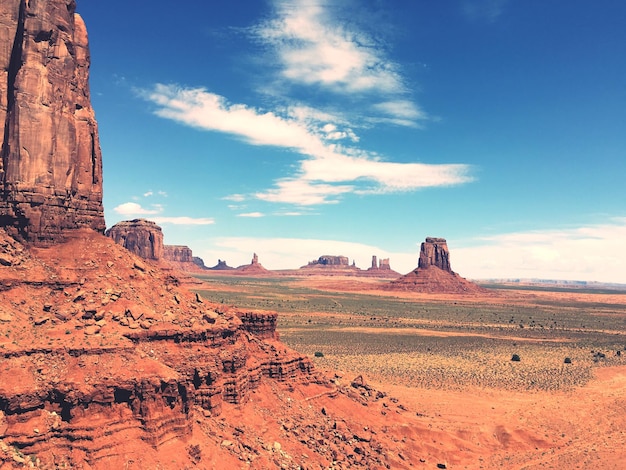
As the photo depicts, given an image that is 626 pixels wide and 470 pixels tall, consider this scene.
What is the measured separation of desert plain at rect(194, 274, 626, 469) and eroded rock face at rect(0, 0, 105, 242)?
99.1 feet

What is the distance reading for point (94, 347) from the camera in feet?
82.7

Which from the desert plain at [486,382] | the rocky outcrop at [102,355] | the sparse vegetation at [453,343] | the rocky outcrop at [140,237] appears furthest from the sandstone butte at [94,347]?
the rocky outcrop at [140,237]

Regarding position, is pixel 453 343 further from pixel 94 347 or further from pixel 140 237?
pixel 140 237

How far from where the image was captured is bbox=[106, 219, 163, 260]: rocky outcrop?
189m

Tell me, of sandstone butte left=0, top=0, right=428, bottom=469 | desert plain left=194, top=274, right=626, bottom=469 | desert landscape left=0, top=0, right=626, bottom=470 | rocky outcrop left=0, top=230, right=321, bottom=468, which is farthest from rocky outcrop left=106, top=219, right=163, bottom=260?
rocky outcrop left=0, top=230, right=321, bottom=468

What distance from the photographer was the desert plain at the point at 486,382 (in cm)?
4228

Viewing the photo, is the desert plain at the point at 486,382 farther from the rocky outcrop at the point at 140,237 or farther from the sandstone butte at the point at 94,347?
the rocky outcrop at the point at 140,237

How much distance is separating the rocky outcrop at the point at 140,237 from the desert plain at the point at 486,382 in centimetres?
7520

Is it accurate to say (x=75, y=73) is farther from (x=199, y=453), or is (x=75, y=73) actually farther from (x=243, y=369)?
(x=199, y=453)

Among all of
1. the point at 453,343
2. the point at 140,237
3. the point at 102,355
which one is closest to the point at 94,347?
the point at 102,355

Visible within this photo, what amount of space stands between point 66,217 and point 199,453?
18629mm

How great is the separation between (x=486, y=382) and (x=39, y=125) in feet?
200

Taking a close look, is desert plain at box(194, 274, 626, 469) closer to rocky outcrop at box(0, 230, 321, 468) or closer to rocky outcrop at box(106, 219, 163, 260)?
rocky outcrop at box(0, 230, 321, 468)

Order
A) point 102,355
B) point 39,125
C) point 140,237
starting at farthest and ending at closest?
point 140,237 → point 39,125 → point 102,355
